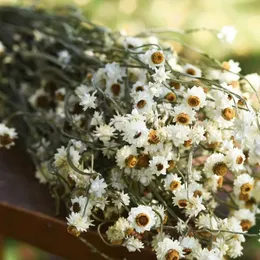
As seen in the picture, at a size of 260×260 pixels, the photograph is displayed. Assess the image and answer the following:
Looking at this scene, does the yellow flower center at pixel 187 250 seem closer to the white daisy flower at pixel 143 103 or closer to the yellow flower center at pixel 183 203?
the yellow flower center at pixel 183 203

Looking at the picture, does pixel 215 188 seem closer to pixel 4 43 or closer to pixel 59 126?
pixel 59 126

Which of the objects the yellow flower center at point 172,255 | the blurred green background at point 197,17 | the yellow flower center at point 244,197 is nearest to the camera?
the yellow flower center at point 172,255

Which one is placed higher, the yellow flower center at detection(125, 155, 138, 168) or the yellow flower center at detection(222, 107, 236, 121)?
the yellow flower center at detection(222, 107, 236, 121)

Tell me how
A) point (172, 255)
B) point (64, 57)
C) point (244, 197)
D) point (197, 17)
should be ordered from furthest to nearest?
point (197, 17) → point (64, 57) → point (244, 197) → point (172, 255)

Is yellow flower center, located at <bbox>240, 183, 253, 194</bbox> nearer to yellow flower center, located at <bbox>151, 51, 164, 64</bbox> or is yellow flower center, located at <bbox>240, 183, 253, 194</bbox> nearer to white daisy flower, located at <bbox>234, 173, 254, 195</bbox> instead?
white daisy flower, located at <bbox>234, 173, 254, 195</bbox>

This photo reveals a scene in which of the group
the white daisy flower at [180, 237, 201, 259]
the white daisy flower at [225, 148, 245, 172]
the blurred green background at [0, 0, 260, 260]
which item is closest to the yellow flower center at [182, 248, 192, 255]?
the white daisy flower at [180, 237, 201, 259]

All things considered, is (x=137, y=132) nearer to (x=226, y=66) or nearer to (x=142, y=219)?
(x=142, y=219)

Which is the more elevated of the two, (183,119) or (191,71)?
(191,71)

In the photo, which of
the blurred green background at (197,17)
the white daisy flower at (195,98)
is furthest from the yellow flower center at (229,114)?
the blurred green background at (197,17)

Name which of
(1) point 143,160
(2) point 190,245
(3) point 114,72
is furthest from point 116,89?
(2) point 190,245
